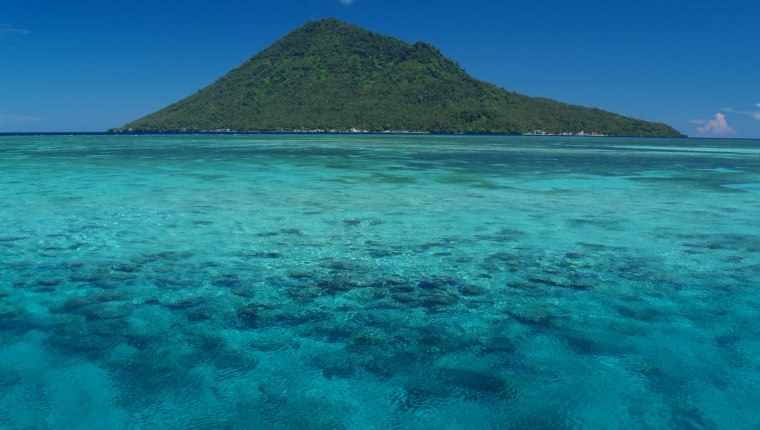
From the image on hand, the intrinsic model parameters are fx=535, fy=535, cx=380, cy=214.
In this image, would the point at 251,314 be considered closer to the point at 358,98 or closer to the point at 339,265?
the point at 339,265

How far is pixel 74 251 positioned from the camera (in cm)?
996

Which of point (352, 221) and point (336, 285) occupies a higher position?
point (352, 221)

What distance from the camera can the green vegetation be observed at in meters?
154

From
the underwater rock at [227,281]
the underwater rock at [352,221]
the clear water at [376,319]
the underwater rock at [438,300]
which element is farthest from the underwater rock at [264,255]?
the underwater rock at [438,300]

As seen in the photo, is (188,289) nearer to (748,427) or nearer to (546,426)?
(546,426)

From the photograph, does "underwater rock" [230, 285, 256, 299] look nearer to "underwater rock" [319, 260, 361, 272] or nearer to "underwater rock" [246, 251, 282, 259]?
"underwater rock" [319, 260, 361, 272]

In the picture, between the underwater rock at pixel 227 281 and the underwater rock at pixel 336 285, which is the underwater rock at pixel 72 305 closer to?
the underwater rock at pixel 227 281

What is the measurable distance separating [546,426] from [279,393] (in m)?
2.42

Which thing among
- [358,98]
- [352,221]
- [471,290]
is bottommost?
[471,290]

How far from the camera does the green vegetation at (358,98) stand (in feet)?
504

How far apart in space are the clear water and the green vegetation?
13979cm

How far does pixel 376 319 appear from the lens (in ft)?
22.3

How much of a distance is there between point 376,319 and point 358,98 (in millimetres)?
156650

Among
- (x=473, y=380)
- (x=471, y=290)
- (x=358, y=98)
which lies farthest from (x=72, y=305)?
(x=358, y=98)
